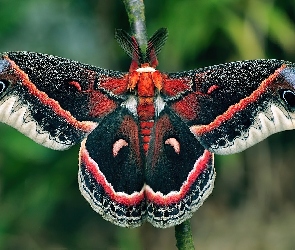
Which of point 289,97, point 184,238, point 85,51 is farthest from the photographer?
point 85,51

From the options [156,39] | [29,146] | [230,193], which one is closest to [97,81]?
[156,39]

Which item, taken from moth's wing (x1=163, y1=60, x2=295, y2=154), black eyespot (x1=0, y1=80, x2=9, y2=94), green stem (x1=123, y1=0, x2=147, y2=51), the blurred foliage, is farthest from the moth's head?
the blurred foliage

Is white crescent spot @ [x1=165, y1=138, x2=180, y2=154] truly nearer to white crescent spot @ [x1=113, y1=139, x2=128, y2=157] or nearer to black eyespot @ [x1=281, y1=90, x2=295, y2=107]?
white crescent spot @ [x1=113, y1=139, x2=128, y2=157]

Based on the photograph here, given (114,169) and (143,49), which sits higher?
(143,49)

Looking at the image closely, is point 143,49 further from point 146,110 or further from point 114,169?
point 114,169

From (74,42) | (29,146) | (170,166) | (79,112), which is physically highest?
(74,42)

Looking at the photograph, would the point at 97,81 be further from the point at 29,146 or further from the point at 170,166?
the point at 29,146

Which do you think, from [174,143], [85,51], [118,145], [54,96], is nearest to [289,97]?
[174,143]
